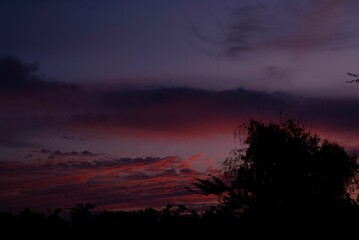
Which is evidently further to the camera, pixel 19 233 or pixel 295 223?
pixel 295 223

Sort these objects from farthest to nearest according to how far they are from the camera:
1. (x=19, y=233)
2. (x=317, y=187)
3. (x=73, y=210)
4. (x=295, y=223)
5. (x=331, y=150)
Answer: (x=331, y=150) → (x=317, y=187) → (x=295, y=223) → (x=73, y=210) → (x=19, y=233)

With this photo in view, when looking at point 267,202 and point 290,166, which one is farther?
point 290,166

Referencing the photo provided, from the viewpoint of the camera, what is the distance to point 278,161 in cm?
4575

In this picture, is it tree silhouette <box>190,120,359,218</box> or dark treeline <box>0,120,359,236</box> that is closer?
dark treeline <box>0,120,359,236</box>

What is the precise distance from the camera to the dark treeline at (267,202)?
559 inches

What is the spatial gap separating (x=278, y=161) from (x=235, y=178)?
4.20 meters

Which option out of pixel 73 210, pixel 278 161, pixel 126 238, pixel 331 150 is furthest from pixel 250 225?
pixel 331 150

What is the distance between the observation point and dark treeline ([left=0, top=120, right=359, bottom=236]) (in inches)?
559

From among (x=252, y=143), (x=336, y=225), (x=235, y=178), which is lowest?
(x=336, y=225)

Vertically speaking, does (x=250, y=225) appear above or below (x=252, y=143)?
below

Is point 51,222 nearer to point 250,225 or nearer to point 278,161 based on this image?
point 250,225

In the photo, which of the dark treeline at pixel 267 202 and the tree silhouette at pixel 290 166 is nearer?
the dark treeline at pixel 267 202

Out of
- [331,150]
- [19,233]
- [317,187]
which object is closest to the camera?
[19,233]

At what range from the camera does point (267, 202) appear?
18500mm
